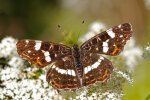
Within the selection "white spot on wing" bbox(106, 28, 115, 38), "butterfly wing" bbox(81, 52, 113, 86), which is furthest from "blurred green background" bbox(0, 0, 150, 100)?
"butterfly wing" bbox(81, 52, 113, 86)

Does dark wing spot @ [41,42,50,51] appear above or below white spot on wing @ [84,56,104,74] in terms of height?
above

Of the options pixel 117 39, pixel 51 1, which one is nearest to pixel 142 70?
pixel 117 39

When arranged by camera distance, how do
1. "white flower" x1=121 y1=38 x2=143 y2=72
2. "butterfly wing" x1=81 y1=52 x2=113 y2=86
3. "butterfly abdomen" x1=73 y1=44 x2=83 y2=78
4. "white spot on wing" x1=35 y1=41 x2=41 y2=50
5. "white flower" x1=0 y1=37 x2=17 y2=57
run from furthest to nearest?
"white flower" x1=121 y1=38 x2=143 y2=72
"white flower" x1=0 y1=37 x2=17 y2=57
"white spot on wing" x1=35 y1=41 x2=41 y2=50
"butterfly abdomen" x1=73 y1=44 x2=83 y2=78
"butterfly wing" x1=81 y1=52 x2=113 y2=86

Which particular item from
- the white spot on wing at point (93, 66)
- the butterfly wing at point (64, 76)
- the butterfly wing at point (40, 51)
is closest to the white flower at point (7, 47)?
the butterfly wing at point (40, 51)

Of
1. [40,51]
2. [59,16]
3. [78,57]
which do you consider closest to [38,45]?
[40,51]

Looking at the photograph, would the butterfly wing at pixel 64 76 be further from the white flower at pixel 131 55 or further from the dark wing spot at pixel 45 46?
the white flower at pixel 131 55

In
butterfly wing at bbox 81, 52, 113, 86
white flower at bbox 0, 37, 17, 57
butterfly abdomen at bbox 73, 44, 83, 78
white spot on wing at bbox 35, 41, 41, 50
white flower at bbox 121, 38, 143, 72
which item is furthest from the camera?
white flower at bbox 121, 38, 143, 72

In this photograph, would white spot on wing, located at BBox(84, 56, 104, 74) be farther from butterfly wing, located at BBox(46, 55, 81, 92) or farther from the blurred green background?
the blurred green background

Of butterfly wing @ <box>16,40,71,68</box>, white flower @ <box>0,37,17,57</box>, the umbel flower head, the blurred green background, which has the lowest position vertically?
the umbel flower head

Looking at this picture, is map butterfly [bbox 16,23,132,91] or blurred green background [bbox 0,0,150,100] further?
blurred green background [bbox 0,0,150,100]

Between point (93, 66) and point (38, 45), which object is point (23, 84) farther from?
point (93, 66)
